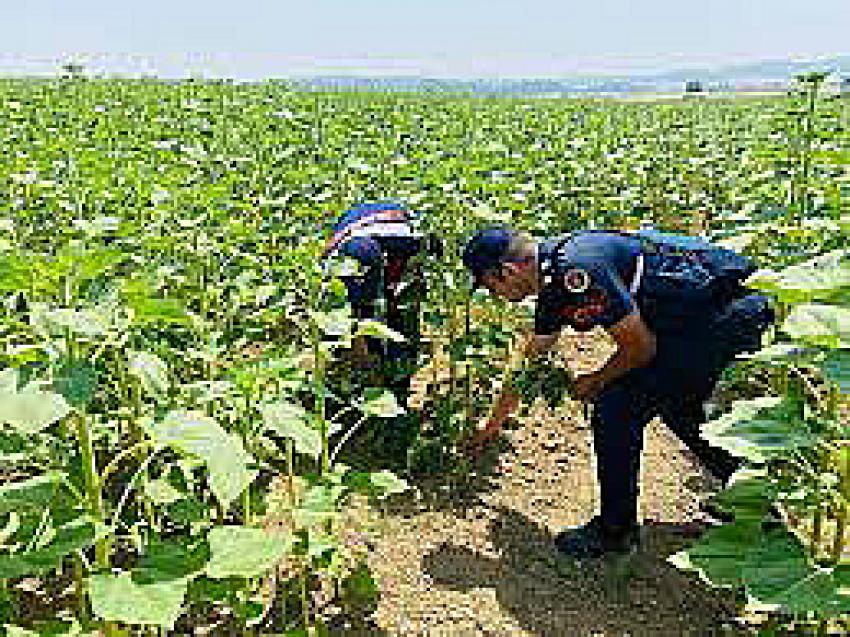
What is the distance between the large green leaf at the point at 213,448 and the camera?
1730mm

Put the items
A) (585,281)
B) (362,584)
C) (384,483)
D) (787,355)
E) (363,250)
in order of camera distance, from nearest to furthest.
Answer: (787,355) < (384,483) < (362,584) < (585,281) < (363,250)

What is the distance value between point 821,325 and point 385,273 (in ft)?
10.6

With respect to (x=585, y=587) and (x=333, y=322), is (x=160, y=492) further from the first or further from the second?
(x=585, y=587)

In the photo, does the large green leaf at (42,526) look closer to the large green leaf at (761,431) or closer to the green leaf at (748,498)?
the large green leaf at (761,431)

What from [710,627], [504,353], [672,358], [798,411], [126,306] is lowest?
[710,627]

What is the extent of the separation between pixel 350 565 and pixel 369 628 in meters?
0.39

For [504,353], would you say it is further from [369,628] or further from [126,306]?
[126,306]

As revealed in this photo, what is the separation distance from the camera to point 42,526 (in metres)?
1.83

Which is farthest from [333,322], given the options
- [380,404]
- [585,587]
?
→ [585,587]

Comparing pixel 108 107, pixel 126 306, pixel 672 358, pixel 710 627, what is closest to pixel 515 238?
pixel 672 358

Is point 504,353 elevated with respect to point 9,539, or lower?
lower

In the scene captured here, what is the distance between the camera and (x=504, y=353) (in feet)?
19.0

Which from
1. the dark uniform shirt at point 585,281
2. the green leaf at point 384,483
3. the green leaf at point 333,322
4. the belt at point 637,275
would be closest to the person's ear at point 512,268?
the dark uniform shirt at point 585,281

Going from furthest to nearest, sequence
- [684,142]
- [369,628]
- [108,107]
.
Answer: [108,107] < [684,142] < [369,628]
